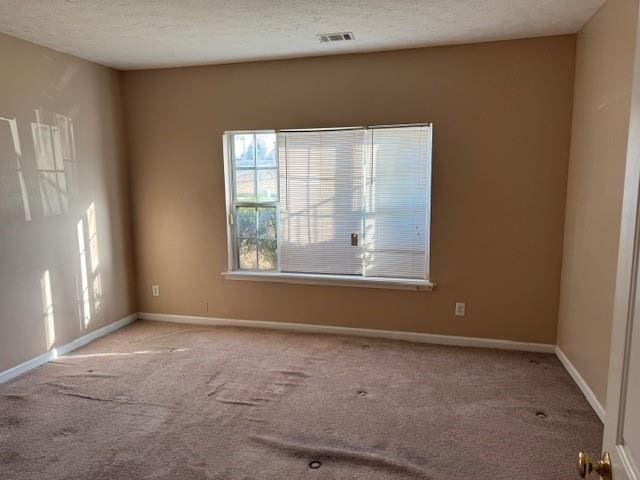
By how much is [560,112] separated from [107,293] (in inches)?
167

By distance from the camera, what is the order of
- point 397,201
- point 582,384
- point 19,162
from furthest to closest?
point 397,201, point 19,162, point 582,384

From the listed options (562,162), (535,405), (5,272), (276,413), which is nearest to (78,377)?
(5,272)

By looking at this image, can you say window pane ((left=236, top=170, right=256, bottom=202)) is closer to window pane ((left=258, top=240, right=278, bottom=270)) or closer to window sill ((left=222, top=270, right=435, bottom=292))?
window pane ((left=258, top=240, right=278, bottom=270))

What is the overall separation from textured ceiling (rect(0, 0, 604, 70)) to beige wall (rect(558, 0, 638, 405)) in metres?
0.31

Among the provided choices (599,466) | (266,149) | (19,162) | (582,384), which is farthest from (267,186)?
(599,466)

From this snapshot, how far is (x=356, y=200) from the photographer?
379 cm

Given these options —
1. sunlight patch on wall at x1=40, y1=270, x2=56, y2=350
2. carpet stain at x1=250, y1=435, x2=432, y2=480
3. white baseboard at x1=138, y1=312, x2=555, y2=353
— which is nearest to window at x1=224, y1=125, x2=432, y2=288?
white baseboard at x1=138, y1=312, x2=555, y2=353

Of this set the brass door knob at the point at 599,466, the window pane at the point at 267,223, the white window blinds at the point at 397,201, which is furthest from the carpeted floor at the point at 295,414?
the brass door knob at the point at 599,466

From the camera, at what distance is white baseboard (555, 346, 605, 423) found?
2537 millimetres

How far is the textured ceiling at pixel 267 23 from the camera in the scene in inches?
103

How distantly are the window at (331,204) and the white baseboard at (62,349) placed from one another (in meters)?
1.24

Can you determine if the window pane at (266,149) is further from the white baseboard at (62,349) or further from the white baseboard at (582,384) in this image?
the white baseboard at (582,384)

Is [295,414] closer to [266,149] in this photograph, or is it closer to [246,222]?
[246,222]

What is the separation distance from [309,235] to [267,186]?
62cm
